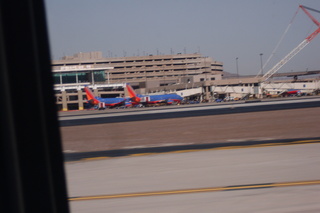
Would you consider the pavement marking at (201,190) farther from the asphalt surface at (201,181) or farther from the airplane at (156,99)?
the airplane at (156,99)

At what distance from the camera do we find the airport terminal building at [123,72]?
118 ft

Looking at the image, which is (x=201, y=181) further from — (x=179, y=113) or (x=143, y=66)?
(x=143, y=66)

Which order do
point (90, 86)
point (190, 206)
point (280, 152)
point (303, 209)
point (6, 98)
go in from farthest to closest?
point (90, 86) < point (280, 152) < point (190, 206) < point (303, 209) < point (6, 98)

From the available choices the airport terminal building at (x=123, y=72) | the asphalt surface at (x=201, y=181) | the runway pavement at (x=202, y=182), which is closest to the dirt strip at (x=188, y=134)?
the asphalt surface at (x=201, y=181)

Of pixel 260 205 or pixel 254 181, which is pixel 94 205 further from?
pixel 254 181

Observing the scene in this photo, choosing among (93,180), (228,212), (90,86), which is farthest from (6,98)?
(90,86)

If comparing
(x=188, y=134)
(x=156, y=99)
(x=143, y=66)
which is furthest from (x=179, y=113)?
(x=156, y=99)

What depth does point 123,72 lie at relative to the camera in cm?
4481

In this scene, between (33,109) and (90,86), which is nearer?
(33,109)

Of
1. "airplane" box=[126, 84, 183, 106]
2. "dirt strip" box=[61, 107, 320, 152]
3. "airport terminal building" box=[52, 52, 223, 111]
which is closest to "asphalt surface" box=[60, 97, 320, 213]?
"dirt strip" box=[61, 107, 320, 152]

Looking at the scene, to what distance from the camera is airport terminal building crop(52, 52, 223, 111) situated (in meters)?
35.9

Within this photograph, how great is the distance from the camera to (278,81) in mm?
46594

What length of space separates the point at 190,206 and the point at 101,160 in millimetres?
5552

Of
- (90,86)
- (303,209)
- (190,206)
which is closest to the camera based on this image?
(303,209)
